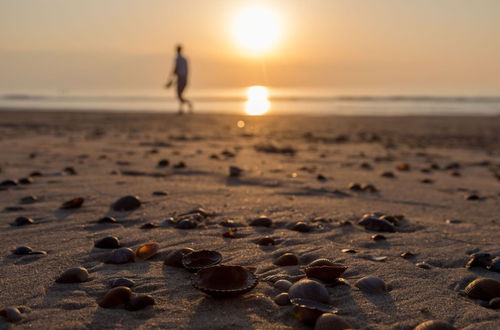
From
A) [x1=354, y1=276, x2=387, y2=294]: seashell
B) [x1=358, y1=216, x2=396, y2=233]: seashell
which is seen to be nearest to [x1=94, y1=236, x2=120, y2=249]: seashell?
[x1=354, y1=276, x2=387, y2=294]: seashell

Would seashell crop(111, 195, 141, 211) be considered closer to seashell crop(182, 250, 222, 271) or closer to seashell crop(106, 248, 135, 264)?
seashell crop(106, 248, 135, 264)

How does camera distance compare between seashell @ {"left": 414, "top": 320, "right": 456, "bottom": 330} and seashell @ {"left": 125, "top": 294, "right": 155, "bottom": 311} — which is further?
seashell @ {"left": 125, "top": 294, "right": 155, "bottom": 311}

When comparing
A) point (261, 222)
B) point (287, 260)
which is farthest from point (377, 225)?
point (287, 260)

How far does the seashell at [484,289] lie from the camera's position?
1.88m

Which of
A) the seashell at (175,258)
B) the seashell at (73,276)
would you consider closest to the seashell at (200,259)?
the seashell at (175,258)

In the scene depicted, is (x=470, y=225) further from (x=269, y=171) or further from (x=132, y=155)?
(x=132, y=155)

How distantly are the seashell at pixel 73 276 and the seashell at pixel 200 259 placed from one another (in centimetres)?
42

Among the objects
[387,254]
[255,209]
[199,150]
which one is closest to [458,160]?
[199,150]

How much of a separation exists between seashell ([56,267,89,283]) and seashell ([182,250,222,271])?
1.39 ft

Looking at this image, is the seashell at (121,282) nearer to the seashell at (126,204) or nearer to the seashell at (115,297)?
the seashell at (115,297)

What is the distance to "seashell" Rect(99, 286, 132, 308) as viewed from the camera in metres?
1.77

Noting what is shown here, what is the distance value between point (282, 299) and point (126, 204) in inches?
73.8

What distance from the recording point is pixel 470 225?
3.15 m

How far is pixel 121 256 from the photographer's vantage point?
7.44ft
